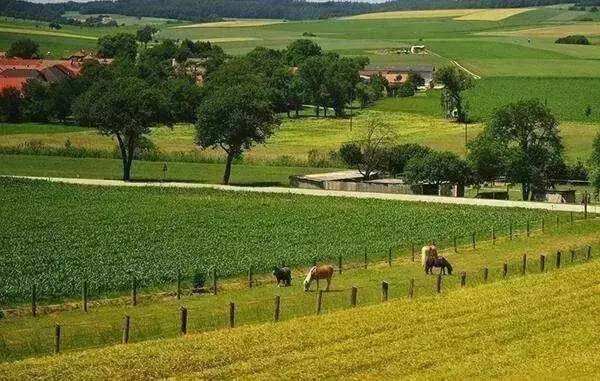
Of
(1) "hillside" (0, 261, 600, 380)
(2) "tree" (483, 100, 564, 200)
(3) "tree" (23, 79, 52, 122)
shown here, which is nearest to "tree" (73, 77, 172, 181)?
(2) "tree" (483, 100, 564, 200)

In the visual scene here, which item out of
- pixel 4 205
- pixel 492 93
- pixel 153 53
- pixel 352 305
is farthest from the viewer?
pixel 153 53

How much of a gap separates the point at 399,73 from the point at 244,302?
138318 millimetres

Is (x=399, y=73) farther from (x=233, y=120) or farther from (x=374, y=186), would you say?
(x=374, y=186)

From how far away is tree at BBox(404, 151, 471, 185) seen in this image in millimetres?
71312

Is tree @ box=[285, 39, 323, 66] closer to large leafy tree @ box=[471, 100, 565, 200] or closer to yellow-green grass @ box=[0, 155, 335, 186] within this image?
yellow-green grass @ box=[0, 155, 335, 186]

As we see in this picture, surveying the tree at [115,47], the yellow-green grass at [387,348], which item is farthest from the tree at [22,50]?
the yellow-green grass at [387,348]

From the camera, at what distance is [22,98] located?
118 metres

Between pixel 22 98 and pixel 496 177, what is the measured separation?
5951cm

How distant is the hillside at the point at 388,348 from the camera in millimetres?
24438

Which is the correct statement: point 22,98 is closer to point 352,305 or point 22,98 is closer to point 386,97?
point 386,97

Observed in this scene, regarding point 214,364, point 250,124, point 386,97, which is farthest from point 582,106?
point 214,364

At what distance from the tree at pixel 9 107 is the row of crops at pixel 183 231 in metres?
48.9

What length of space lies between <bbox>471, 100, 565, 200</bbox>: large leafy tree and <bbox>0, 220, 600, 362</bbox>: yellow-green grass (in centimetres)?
2260

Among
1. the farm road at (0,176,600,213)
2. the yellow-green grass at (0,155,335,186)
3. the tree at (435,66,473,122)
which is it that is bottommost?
the farm road at (0,176,600,213)
